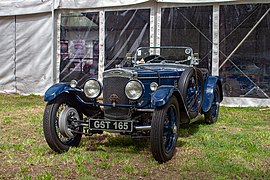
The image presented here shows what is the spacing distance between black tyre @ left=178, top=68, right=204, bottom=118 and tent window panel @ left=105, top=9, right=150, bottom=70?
4.44m

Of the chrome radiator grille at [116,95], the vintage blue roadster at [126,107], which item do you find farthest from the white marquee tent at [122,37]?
the chrome radiator grille at [116,95]

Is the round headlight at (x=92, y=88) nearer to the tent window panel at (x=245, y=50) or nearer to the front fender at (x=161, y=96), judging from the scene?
the front fender at (x=161, y=96)

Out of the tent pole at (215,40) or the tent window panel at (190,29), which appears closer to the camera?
the tent pole at (215,40)

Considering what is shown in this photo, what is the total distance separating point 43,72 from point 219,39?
495 centimetres

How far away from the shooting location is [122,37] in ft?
34.3

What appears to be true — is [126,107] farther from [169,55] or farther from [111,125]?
[169,55]

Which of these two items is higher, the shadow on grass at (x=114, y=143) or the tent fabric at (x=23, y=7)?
the tent fabric at (x=23, y=7)

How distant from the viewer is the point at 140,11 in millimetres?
10188

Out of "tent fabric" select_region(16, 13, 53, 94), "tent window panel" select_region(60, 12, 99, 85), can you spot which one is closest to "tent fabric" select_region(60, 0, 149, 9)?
"tent window panel" select_region(60, 12, 99, 85)

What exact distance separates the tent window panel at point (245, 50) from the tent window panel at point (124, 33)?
1946 millimetres

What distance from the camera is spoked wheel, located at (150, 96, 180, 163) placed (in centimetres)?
422

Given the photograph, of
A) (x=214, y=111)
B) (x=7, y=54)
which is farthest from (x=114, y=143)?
(x=7, y=54)

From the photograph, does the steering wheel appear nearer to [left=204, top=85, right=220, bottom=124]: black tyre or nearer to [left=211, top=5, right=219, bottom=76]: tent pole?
[left=204, top=85, right=220, bottom=124]: black tyre

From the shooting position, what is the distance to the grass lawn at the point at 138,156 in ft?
13.2
